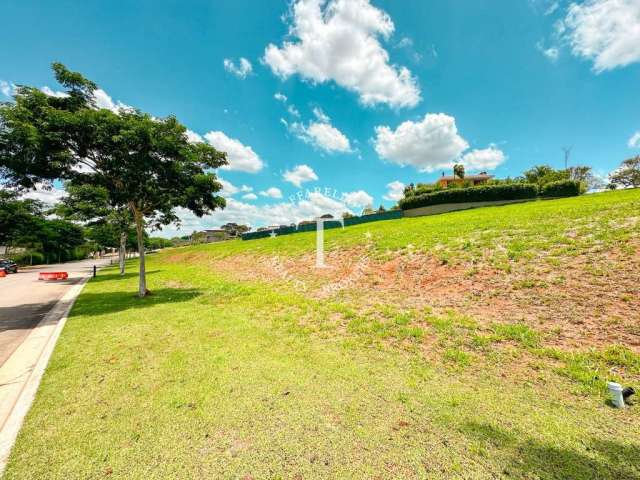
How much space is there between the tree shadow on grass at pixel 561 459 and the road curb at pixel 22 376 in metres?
4.83

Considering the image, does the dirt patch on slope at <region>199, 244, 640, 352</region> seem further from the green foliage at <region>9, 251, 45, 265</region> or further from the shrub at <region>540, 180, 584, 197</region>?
the green foliage at <region>9, 251, 45, 265</region>

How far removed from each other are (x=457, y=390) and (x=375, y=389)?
44.1 inches

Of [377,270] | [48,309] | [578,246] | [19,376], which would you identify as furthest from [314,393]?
[48,309]

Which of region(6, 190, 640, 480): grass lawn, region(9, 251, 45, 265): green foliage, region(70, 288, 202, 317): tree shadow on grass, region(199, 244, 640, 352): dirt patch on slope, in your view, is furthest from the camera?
region(9, 251, 45, 265): green foliage

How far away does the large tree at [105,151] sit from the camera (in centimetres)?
741

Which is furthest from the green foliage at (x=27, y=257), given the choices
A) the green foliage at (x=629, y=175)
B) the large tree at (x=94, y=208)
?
the green foliage at (x=629, y=175)

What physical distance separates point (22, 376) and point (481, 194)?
3832cm

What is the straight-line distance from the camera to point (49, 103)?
8141 millimetres

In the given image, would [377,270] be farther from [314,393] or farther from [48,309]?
[48,309]

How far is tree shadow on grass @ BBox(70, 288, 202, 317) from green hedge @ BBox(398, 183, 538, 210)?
31433 mm

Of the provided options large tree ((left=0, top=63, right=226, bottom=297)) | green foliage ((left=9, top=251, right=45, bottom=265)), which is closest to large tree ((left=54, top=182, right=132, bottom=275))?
large tree ((left=0, top=63, right=226, bottom=297))

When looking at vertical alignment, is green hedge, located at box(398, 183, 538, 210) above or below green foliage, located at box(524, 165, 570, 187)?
below

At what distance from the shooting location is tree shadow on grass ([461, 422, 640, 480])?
2145 millimetres

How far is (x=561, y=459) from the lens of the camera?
2293mm
